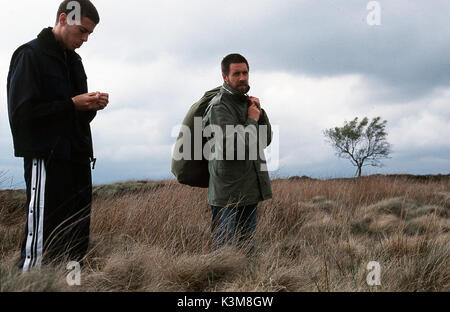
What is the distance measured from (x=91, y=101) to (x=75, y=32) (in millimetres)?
481

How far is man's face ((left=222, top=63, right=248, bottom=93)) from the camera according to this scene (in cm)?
319

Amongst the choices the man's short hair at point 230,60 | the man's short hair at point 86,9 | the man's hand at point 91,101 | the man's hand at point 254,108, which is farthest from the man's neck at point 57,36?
the man's hand at point 254,108

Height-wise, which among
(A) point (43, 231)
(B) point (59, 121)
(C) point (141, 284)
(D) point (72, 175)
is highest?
(B) point (59, 121)

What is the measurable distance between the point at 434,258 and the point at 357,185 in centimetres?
814

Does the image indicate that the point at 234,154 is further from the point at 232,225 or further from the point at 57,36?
the point at 57,36

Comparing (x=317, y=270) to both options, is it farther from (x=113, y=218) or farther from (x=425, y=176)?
(x=425, y=176)

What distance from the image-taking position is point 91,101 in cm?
261

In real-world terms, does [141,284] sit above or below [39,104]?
below

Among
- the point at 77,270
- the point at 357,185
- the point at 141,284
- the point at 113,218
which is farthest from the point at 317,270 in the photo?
the point at 357,185

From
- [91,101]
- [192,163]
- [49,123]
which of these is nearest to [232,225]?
[192,163]

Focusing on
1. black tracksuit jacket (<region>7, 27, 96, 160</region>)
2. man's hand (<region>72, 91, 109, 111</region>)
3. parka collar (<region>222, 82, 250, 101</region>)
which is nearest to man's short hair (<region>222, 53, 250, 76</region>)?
parka collar (<region>222, 82, 250, 101</region>)

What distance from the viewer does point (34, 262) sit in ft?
8.28

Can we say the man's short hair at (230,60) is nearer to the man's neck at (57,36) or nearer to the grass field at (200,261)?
the man's neck at (57,36)

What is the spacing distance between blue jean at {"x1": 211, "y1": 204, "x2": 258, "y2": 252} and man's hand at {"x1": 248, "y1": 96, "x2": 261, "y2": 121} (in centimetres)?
76
